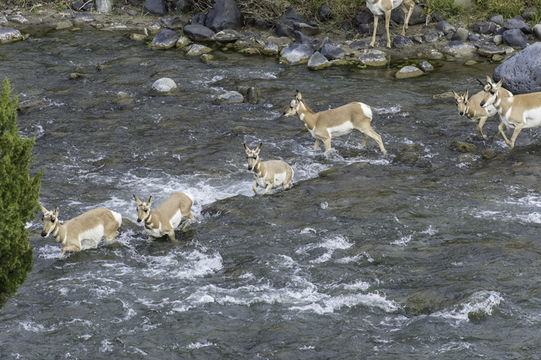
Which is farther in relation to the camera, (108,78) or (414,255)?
(108,78)

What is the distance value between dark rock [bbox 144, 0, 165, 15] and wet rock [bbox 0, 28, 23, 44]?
5535mm

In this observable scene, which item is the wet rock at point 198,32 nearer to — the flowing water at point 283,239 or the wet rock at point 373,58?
the flowing water at point 283,239

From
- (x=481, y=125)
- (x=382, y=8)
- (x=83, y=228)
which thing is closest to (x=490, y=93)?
(x=481, y=125)

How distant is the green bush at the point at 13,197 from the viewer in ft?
29.2

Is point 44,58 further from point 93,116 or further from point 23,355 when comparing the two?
point 23,355

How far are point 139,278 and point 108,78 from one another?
41.1ft

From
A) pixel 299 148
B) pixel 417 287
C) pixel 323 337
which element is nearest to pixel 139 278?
pixel 323 337

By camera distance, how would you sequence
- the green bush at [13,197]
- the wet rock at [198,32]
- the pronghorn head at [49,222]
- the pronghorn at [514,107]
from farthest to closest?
the wet rock at [198,32], the pronghorn at [514,107], the pronghorn head at [49,222], the green bush at [13,197]

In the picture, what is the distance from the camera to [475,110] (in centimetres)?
1823

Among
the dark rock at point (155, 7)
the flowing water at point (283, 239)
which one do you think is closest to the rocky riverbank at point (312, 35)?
the dark rock at point (155, 7)

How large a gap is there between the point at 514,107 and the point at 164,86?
33.4 feet

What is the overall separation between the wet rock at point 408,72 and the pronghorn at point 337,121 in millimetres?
5807

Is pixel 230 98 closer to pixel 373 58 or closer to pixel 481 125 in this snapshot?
pixel 373 58

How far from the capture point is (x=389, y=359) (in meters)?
9.88
